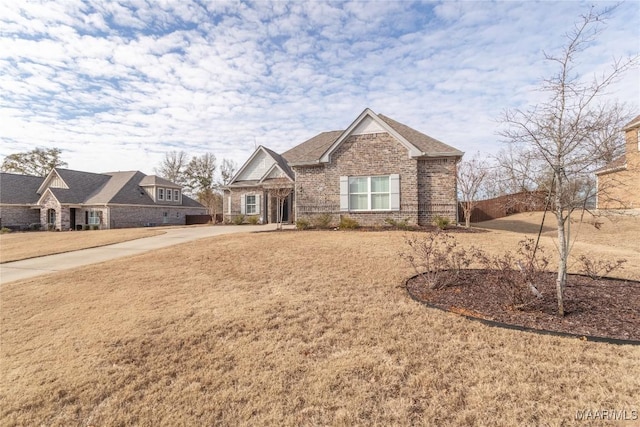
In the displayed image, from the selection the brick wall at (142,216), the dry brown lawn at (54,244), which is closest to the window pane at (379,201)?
the dry brown lawn at (54,244)

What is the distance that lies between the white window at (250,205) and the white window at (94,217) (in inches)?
641

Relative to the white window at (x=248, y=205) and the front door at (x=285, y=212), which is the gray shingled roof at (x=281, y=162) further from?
the white window at (x=248, y=205)

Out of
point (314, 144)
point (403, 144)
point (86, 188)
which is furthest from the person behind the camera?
point (86, 188)

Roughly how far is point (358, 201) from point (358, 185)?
0.84 m

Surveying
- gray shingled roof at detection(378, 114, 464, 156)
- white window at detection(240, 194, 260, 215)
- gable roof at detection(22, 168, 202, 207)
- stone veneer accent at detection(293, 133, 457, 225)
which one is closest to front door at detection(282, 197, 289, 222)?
white window at detection(240, 194, 260, 215)

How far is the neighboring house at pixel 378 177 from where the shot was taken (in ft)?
48.3

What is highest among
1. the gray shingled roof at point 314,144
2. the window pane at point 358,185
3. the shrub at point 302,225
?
the gray shingled roof at point 314,144

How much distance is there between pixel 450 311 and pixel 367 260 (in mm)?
3589

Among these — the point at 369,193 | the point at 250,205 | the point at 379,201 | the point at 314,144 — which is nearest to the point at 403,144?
the point at 369,193

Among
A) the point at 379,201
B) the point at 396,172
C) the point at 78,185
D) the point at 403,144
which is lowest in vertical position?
the point at 379,201

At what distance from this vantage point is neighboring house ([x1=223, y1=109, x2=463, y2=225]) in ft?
48.3

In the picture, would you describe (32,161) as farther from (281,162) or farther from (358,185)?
(358,185)

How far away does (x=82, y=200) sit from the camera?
29.0 metres

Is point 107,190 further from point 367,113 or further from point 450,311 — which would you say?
point 450,311
